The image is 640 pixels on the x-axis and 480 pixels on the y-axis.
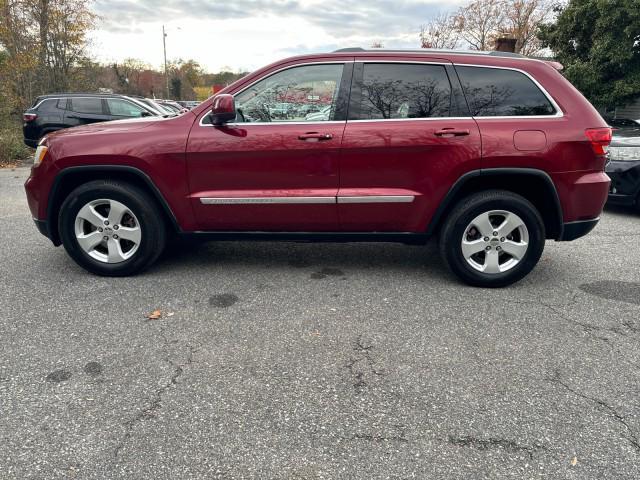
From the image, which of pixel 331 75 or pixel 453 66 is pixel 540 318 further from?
pixel 331 75

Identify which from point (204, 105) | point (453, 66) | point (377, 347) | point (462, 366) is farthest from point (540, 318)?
point (204, 105)

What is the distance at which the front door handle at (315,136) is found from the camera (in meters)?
3.54

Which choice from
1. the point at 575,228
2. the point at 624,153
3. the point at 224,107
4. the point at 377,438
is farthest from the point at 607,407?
the point at 624,153

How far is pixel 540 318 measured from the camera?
3.25 m

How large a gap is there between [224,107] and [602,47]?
51.7ft

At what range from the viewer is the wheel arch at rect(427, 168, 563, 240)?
3.52 meters

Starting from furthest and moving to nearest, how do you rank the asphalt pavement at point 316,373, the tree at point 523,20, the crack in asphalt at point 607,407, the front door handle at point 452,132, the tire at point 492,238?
1. the tree at point 523,20
2. the tire at point 492,238
3. the front door handle at point 452,132
4. the crack in asphalt at point 607,407
5. the asphalt pavement at point 316,373

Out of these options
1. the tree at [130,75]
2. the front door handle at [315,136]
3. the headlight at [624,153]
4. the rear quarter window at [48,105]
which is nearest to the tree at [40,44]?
the rear quarter window at [48,105]

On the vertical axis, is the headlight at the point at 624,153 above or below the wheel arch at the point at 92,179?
above

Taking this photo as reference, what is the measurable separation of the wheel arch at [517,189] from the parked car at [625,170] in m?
3.32

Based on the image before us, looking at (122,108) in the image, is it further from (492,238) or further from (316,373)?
(316,373)

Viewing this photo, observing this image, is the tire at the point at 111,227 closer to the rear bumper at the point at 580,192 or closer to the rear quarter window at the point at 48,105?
the rear bumper at the point at 580,192

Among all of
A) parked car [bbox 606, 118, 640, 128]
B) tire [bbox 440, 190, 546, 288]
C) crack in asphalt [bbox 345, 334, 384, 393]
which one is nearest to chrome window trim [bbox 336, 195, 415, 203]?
tire [bbox 440, 190, 546, 288]

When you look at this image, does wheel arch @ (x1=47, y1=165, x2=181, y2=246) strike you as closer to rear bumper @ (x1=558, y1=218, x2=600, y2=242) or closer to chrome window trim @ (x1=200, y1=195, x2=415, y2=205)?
chrome window trim @ (x1=200, y1=195, x2=415, y2=205)
